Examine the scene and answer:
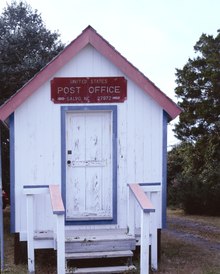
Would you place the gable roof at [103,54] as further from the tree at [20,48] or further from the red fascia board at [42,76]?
the tree at [20,48]

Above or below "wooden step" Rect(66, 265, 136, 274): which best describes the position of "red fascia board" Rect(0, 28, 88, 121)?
above

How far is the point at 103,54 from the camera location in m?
8.38

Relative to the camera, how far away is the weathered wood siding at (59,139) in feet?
27.2

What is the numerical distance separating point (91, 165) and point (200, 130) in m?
12.7

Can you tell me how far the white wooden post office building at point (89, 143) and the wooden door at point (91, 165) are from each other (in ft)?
0.06

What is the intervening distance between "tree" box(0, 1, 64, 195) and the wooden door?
4.68 meters

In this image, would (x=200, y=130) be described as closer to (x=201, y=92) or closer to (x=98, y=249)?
(x=201, y=92)

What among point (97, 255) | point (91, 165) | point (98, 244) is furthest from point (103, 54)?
point (97, 255)

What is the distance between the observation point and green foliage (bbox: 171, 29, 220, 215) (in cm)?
1902

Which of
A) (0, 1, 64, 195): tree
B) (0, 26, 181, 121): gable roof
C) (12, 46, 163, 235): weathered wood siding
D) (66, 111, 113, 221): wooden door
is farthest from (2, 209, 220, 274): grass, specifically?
(0, 1, 64, 195): tree

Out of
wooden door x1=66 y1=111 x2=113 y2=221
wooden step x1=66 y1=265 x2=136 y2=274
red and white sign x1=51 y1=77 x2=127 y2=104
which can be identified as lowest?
wooden step x1=66 y1=265 x2=136 y2=274

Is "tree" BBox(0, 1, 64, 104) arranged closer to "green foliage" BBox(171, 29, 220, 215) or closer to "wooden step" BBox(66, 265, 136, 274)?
"wooden step" BBox(66, 265, 136, 274)

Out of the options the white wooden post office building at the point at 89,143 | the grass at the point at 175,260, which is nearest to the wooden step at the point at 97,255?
the grass at the point at 175,260

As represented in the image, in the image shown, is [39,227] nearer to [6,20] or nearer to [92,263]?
[92,263]
